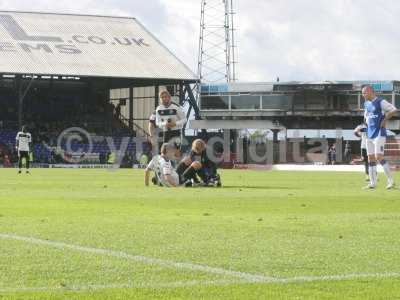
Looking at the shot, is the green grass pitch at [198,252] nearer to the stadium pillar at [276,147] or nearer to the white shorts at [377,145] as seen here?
the white shorts at [377,145]

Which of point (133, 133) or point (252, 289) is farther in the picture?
point (133, 133)

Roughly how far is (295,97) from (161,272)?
250 ft

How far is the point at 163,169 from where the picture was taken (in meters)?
19.8

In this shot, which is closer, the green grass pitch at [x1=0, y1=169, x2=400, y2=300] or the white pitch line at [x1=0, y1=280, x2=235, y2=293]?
the white pitch line at [x1=0, y1=280, x2=235, y2=293]

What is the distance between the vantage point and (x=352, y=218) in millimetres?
11062

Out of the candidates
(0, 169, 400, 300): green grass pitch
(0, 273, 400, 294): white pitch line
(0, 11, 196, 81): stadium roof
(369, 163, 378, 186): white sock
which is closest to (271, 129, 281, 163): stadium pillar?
(0, 11, 196, 81): stadium roof

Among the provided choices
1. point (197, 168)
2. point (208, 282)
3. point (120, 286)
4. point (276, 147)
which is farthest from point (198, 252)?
point (276, 147)

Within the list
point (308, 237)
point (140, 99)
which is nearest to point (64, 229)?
point (308, 237)

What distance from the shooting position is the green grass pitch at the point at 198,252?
231 inches

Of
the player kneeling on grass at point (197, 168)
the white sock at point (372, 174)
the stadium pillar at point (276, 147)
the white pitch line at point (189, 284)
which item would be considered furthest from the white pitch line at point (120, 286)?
the stadium pillar at point (276, 147)

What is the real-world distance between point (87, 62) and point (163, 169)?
45590 mm

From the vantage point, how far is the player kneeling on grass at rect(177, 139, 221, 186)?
19.7m

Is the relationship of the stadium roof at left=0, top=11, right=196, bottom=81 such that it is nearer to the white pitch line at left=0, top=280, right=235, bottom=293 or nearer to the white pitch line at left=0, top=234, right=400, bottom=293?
the white pitch line at left=0, top=234, right=400, bottom=293

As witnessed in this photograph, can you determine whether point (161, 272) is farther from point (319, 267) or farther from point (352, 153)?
point (352, 153)
